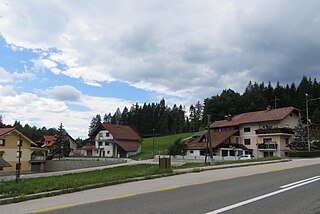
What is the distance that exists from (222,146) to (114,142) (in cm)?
3038

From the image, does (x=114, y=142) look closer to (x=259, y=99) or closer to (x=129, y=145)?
(x=129, y=145)

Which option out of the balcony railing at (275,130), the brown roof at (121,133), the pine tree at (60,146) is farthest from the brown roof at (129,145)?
the balcony railing at (275,130)

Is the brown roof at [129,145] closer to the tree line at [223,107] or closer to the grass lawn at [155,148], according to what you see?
the grass lawn at [155,148]

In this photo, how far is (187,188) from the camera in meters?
12.1

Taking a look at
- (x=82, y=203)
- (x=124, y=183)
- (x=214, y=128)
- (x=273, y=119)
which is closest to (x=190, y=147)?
(x=214, y=128)

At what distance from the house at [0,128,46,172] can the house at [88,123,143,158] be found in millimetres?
23030

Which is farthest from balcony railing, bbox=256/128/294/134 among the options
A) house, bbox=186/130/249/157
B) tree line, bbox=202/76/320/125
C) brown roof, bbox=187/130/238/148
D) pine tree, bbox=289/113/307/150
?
tree line, bbox=202/76/320/125

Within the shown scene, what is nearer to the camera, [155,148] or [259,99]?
[155,148]

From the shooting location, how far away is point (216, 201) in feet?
30.3

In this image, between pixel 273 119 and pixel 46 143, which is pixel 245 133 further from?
pixel 46 143

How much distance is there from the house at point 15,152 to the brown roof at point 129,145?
2265 centimetres

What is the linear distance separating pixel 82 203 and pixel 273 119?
62.1m

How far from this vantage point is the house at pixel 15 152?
59.2m

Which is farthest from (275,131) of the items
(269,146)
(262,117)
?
(262,117)
